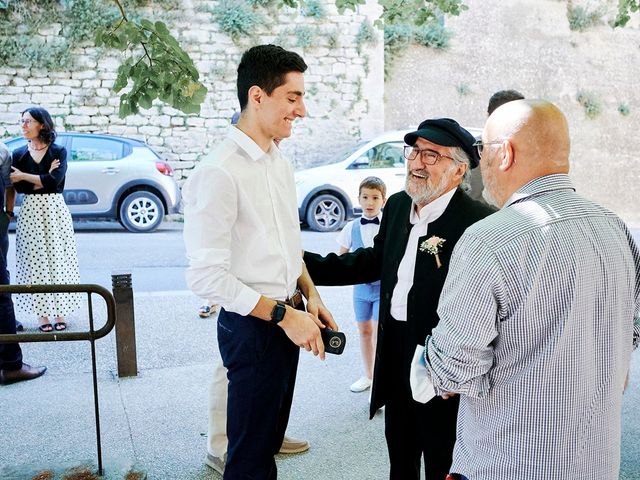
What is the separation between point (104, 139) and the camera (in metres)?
10.9

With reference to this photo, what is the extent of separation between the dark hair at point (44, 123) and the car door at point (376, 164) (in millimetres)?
7255

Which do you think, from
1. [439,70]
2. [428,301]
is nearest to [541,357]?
[428,301]

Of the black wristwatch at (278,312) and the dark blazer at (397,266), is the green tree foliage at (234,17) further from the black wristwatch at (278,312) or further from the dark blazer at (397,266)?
the black wristwatch at (278,312)

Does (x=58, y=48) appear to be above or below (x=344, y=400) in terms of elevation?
above

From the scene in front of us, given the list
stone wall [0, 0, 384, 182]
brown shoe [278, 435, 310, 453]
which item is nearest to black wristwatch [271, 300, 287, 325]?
brown shoe [278, 435, 310, 453]

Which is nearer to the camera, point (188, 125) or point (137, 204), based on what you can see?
point (137, 204)

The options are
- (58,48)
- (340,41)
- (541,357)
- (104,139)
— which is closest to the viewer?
(541,357)

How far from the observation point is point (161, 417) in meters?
3.99

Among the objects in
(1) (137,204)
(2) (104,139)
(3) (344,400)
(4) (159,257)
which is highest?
(2) (104,139)

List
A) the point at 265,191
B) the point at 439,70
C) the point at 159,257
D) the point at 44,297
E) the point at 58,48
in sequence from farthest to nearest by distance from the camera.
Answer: the point at 439,70, the point at 58,48, the point at 159,257, the point at 44,297, the point at 265,191

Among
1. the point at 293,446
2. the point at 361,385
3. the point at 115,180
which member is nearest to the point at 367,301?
the point at 361,385

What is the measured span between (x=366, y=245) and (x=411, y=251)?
179 centimetres

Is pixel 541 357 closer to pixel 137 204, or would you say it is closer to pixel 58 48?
pixel 137 204

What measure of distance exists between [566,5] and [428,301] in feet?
63.1
